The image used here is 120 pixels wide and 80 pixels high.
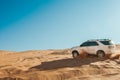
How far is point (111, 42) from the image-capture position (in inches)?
876

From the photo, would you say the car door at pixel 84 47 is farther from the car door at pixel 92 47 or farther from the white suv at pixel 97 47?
the car door at pixel 92 47

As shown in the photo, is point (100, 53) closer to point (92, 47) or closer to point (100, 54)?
point (100, 54)

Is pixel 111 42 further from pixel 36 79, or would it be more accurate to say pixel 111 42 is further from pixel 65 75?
pixel 36 79

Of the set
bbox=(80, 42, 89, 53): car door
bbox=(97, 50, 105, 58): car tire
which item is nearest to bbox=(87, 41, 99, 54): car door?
bbox=(80, 42, 89, 53): car door

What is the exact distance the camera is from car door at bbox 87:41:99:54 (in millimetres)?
22798

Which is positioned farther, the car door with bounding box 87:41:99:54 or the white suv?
the car door with bounding box 87:41:99:54

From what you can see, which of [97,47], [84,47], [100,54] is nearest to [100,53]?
[100,54]

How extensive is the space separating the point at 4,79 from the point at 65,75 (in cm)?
355

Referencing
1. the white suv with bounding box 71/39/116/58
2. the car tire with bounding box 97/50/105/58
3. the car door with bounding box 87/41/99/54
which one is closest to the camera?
the white suv with bounding box 71/39/116/58

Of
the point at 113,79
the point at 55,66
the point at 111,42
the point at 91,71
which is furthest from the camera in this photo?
the point at 111,42

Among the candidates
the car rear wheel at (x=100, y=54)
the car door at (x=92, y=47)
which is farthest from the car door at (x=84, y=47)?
the car rear wheel at (x=100, y=54)

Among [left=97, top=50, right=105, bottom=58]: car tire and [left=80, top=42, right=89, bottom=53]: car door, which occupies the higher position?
[left=80, top=42, right=89, bottom=53]: car door

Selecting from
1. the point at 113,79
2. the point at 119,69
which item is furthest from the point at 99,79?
the point at 119,69

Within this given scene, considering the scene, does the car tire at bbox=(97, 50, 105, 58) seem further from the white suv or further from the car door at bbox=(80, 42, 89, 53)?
the car door at bbox=(80, 42, 89, 53)
